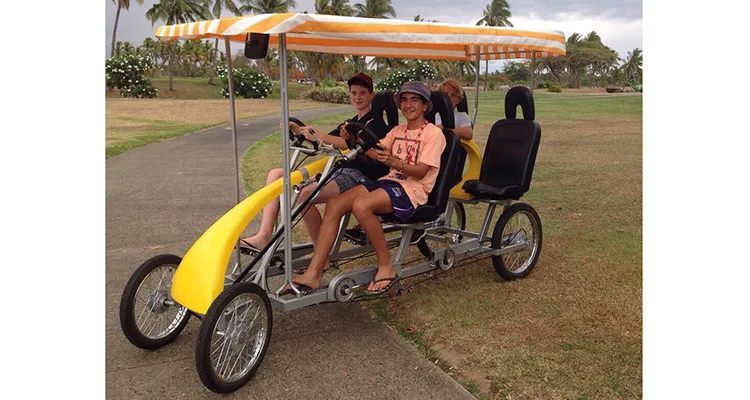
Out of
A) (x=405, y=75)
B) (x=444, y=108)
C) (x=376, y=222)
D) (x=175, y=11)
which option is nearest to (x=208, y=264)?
(x=376, y=222)

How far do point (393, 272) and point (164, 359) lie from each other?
5.28ft

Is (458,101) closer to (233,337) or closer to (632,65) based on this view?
(233,337)

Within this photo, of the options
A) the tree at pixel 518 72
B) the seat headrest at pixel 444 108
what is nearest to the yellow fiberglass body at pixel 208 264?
the seat headrest at pixel 444 108

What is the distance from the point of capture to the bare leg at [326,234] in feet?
14.1

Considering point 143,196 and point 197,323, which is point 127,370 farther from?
point 143,196

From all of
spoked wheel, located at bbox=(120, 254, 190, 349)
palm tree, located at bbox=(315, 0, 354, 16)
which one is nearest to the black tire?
spoked wheel, located at bbox=(120, 254, 190, 349)

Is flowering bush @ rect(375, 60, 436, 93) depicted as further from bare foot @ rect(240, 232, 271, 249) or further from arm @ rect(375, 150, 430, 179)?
bare foot @ rect(240, 232, 271, 249)

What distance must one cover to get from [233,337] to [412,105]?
2.07 metres

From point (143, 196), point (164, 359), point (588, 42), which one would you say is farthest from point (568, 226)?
point (588, 42)

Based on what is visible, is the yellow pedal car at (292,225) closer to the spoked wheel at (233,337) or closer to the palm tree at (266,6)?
the spoked wheel at (233,337)

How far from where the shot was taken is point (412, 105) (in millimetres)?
4672

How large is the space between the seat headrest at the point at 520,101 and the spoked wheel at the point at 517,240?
775 mm

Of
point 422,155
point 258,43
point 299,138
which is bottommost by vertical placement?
point 422,155

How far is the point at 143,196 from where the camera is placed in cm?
924
